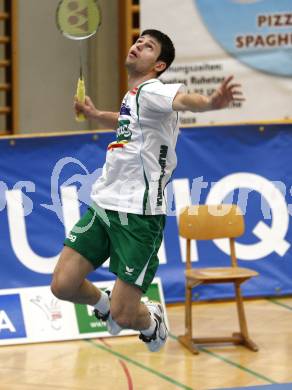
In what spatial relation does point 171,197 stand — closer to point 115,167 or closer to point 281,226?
point 281,226

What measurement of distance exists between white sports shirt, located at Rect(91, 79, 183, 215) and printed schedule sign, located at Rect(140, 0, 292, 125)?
3.12m

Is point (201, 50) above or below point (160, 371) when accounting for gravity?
above

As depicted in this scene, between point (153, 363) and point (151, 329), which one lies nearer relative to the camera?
point (151, 329)

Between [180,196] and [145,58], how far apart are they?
9.15ft

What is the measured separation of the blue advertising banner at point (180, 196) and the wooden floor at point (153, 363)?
65 cm

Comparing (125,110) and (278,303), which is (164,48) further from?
(278,303)

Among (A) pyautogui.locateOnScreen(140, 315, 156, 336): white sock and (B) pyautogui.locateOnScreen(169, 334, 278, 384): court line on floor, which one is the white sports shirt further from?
(B) pyautogui.locateOnScreen(169, 334, 278, 384): court line on floor

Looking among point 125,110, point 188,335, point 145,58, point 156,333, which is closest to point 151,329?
point 156,333

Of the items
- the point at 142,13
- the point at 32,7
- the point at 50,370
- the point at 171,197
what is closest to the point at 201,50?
the point at 142,13

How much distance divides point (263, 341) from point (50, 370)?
5.40ft

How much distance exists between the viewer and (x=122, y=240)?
539 centimetres

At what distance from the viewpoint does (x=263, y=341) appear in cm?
712

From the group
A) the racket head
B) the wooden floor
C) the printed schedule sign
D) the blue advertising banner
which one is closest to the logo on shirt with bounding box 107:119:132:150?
the racket head

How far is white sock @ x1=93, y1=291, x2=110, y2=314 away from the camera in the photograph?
221 inches
